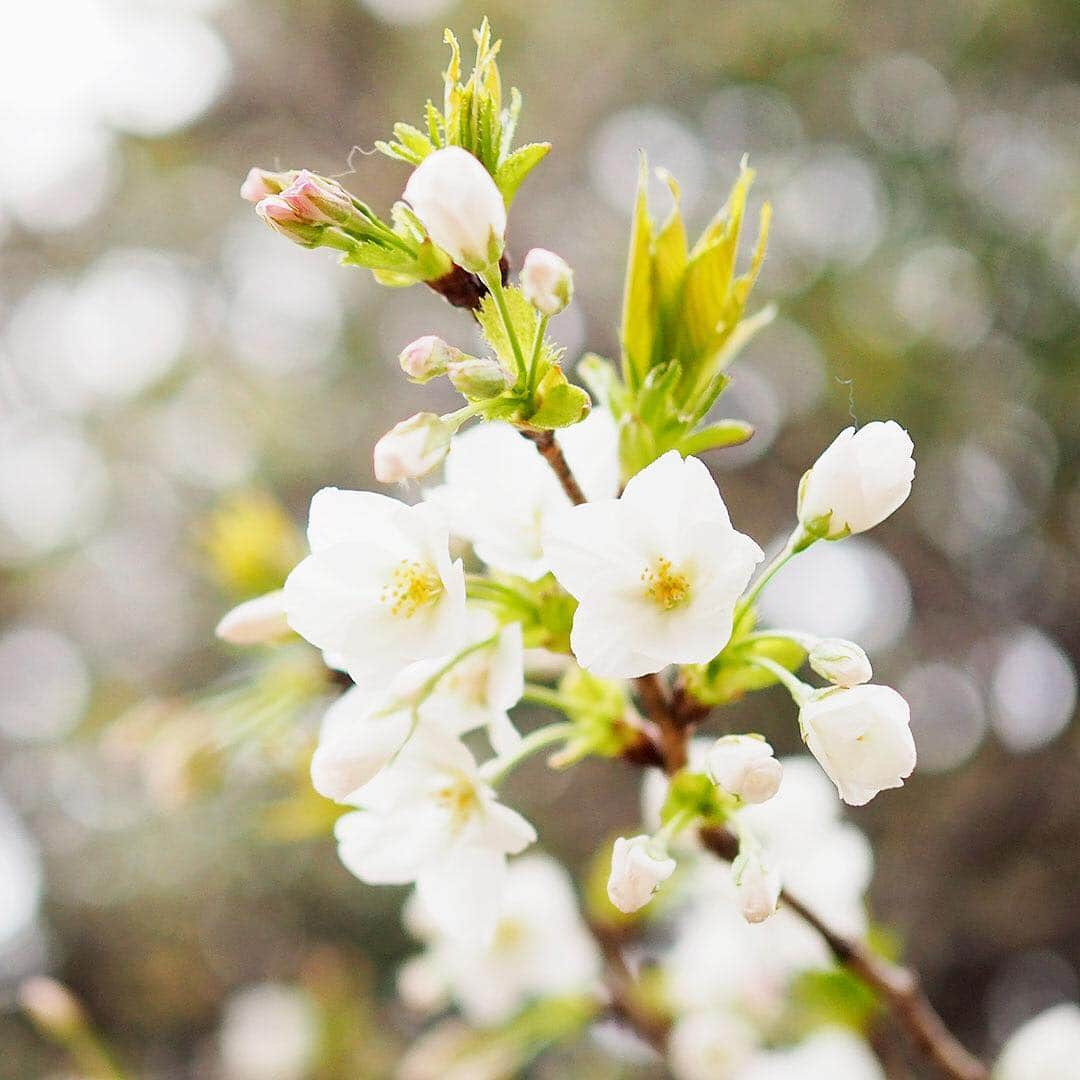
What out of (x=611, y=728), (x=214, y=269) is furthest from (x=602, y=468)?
(x=214, y=269)

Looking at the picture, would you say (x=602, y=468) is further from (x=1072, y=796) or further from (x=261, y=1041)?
(x=1072, y=796)

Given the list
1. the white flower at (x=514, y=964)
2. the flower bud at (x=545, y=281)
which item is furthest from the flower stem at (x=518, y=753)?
the white flower at (x=514, y=964)

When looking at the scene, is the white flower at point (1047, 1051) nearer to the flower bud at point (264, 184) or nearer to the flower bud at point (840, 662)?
the flower bud at point (840, 662)

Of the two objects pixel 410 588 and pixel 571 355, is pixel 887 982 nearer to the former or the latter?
pixel 410 588

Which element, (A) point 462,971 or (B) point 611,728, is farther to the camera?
(A) point 462,971

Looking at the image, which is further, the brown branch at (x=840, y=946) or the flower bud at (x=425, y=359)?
the brown branch at (x=840, y=946)
